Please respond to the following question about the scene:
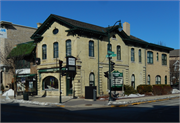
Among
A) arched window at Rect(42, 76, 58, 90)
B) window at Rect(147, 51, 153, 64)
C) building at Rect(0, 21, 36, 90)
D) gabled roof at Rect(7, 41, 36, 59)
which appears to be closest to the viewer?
arched window at Rect(42, 76, 58, 90)

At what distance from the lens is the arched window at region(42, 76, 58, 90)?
2770cm

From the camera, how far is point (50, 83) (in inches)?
1113

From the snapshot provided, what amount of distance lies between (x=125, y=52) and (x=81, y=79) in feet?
31.6

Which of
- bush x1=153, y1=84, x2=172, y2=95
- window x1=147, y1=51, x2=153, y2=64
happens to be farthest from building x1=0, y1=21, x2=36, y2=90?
bush x1=153, y1=84, x2=172, y2=95

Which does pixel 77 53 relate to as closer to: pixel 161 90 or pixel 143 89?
pixel 143 89

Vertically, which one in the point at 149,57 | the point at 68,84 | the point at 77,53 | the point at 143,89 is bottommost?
the point at 143,89

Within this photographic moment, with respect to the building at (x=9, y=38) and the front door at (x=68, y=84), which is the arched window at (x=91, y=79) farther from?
the building at (x=9, y=38)

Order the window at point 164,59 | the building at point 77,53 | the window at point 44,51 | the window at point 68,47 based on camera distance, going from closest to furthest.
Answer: the building at point 77,53
the window at point 68,47
the window at point 44,51
the window at point 164,59

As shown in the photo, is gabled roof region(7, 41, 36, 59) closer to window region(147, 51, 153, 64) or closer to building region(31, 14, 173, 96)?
building region(31, 14, 173, 96)

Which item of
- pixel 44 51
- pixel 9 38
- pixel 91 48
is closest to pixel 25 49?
pixel 44 51

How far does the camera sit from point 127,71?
107ft

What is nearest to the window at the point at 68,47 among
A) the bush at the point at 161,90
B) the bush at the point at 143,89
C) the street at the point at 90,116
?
the bush at the point at 143,89

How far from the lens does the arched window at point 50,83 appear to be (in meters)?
27.7

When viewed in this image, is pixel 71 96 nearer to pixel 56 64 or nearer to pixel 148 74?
pixel 56 64
